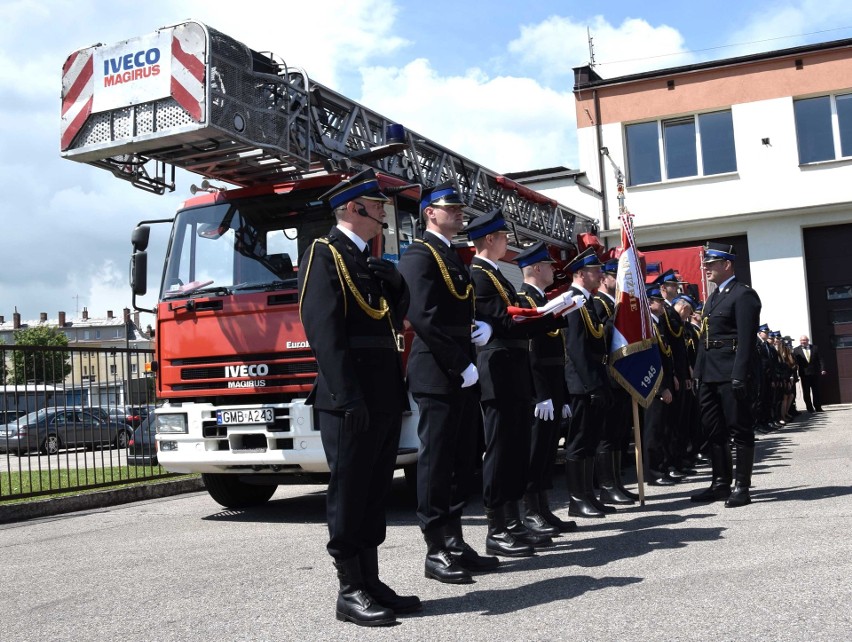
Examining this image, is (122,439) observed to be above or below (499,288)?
below

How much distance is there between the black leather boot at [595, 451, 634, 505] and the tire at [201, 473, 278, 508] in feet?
11.5

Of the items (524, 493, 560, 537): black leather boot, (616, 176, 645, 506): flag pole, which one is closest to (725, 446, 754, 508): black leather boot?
(616, 176, 645, 506): flag pole

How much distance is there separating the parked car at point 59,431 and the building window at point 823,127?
19.4m

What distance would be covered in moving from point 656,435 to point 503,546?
183 inches

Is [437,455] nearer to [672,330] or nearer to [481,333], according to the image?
[481,333]

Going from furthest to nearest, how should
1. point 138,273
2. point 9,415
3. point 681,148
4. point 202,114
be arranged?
1. point 681,148
2. point 9,415
3. point 138,273
4. point 202,114

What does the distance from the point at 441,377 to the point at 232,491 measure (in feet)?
15.5

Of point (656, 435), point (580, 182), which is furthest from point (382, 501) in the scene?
point (580, 182)

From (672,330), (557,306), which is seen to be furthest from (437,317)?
(672,330)

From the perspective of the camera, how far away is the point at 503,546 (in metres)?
6.17

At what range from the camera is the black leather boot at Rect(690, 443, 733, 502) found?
27.3ft

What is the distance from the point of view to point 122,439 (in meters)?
12.0

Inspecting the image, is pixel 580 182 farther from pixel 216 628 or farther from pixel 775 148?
pixel 216 628

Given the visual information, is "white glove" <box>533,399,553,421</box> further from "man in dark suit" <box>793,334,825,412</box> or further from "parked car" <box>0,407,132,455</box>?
"man in dark suit" <box>793,334,825,412</box>
